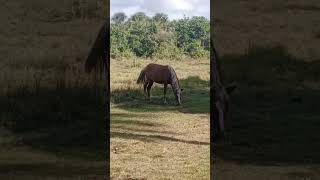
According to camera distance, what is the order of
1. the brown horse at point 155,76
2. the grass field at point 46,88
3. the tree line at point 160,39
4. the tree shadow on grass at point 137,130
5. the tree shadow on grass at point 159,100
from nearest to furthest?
the grass field at point 46,88 → the tree shadow on grass at point 137,130 → the tree shadow on grass at point 159,100 → the brown horse at point 155,76 → the tree line at point 160,39

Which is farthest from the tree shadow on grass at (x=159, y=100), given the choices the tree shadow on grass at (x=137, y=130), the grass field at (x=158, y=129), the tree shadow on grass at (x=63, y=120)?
the tree shadow on grass at (x=63, y=120)

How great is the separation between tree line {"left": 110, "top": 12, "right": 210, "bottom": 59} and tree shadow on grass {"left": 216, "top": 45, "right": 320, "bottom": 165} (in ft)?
48.2

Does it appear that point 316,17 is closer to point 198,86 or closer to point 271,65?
point 271,65

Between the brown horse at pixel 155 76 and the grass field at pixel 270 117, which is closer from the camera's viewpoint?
the grass field at pixel 270 117

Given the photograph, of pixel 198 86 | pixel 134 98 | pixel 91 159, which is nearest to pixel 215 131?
pixel 91 159

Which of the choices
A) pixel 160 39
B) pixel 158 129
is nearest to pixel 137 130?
pixel 158 129

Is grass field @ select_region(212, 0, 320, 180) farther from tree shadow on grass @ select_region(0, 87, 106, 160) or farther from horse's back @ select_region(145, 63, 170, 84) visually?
horse's back @ select_region(145, 63, 170, 84)

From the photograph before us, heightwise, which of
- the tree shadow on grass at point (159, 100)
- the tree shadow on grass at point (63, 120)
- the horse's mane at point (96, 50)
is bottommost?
the tree shadow on grass at point (159, 100)

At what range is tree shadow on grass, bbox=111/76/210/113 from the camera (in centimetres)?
1405

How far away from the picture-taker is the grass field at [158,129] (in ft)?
27.9

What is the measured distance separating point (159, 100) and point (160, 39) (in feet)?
34.3

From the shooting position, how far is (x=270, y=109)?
16.0 ft

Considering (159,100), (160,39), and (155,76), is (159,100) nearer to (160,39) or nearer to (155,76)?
(155,76)

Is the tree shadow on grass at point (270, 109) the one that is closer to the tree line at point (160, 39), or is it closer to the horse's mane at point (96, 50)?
the horse's mane at point (96, 50)
